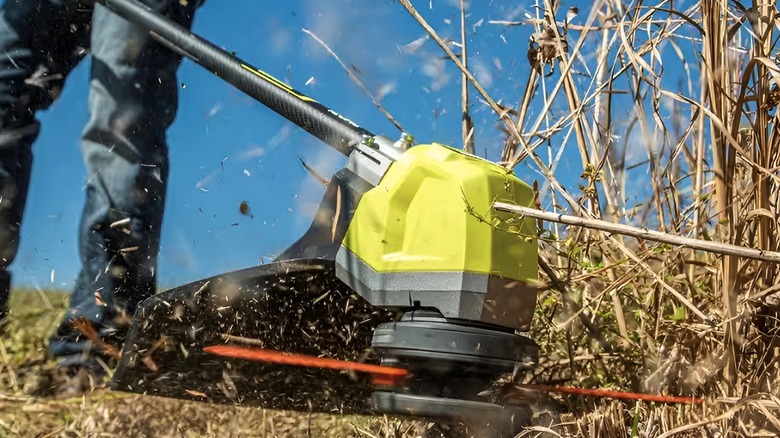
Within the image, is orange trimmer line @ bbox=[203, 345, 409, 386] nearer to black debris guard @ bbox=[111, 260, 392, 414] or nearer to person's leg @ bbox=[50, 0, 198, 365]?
black debris guard @ bbox=[111, 260, 392, 414]

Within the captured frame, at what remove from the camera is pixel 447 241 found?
1432 mm

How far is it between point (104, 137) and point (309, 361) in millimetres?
1310

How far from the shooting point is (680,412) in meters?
1.44

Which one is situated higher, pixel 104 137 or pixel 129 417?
pixel 104 137

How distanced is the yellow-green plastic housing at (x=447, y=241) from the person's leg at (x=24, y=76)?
1.64 metres

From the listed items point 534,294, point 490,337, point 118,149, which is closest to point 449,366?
point 490,337

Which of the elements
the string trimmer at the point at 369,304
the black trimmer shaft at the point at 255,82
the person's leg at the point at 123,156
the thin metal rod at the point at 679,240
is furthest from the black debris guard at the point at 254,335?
the person's leg at the point at 123,156

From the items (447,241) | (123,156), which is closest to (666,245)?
(447,241)

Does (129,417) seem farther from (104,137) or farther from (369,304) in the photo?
(104,137)

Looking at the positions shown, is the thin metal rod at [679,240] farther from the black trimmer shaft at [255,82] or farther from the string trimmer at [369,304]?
the black trimmer shaft at [255,82]

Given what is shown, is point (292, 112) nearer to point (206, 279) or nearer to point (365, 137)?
point (365, 137)

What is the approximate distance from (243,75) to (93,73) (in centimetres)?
88

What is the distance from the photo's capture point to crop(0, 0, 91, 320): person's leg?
2.67 metres

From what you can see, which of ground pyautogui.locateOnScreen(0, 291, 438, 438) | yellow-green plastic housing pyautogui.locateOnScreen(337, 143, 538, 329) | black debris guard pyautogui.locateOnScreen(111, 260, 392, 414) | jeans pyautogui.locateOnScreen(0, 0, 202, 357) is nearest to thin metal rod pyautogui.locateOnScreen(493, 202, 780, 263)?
yellow-green plastic housing pyautogui.locateOnScreen(337, 143, 538, 329)
